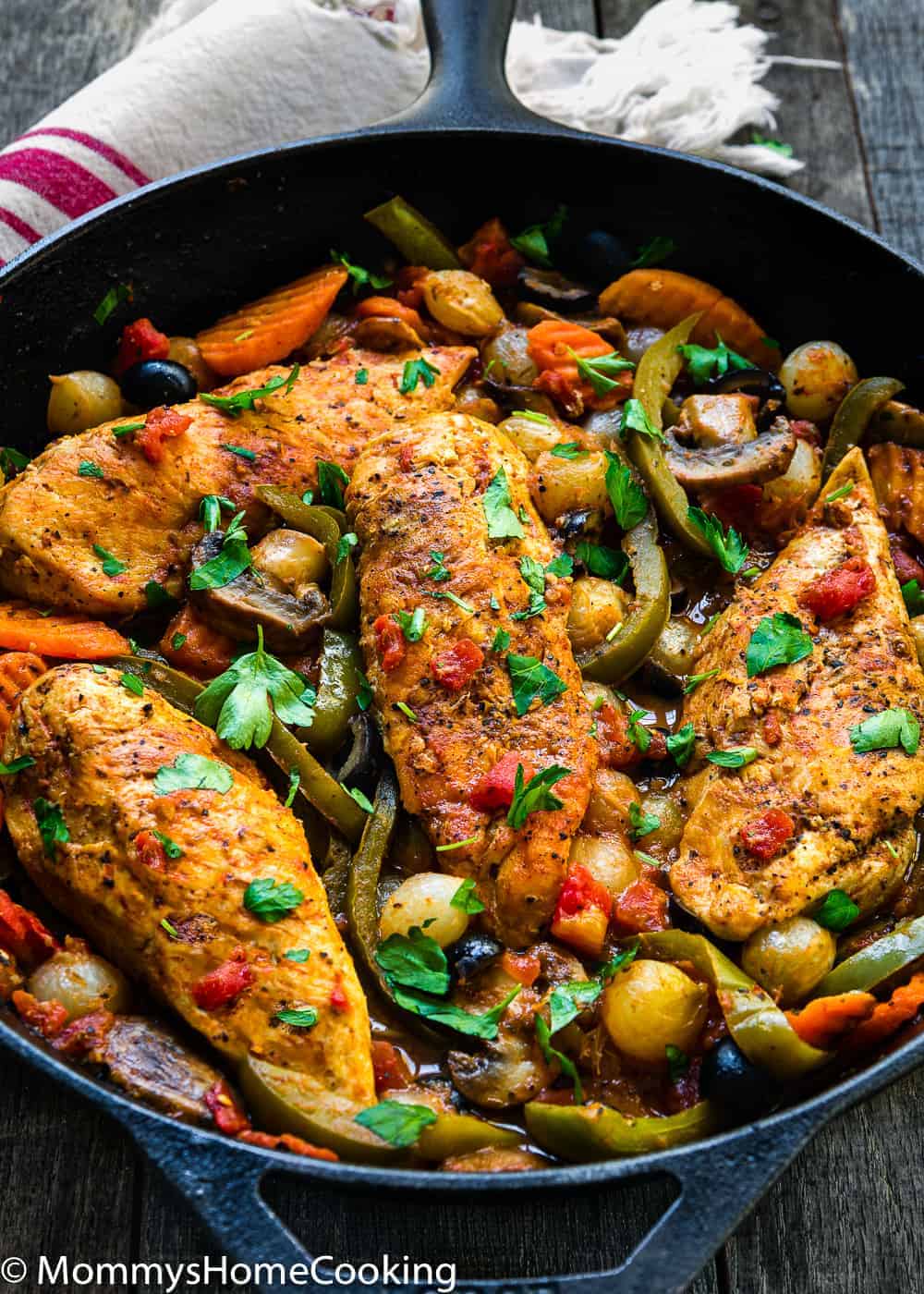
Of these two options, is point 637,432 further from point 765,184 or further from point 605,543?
point 765,184

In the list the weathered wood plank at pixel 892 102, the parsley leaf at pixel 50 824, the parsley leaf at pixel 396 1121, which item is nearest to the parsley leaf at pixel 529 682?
the parsley leaf at pixel 396 1121

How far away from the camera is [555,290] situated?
14.7ft

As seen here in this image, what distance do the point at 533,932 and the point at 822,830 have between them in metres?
0.75

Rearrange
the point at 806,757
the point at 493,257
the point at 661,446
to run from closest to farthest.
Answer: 1. the point at 806,757
2. the point at 661,446
3. the point at 493,257

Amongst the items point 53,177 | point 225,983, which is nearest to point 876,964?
point 225,983

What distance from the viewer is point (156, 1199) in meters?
3.48

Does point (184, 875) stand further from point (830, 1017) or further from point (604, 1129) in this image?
point (830, 1017)

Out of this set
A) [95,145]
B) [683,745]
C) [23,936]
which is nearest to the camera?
[23,936]

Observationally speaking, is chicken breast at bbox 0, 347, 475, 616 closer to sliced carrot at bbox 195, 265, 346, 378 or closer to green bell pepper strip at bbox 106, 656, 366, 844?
sliced carrot at bbox 195, 265, 346, 378

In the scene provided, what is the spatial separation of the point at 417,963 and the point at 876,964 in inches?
42.8

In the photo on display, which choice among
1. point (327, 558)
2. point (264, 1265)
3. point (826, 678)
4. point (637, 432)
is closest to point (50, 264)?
point (327, 558)

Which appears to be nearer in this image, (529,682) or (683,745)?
(529,682)

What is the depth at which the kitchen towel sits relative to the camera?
4676 millimetres

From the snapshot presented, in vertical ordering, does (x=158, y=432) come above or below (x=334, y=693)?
above
